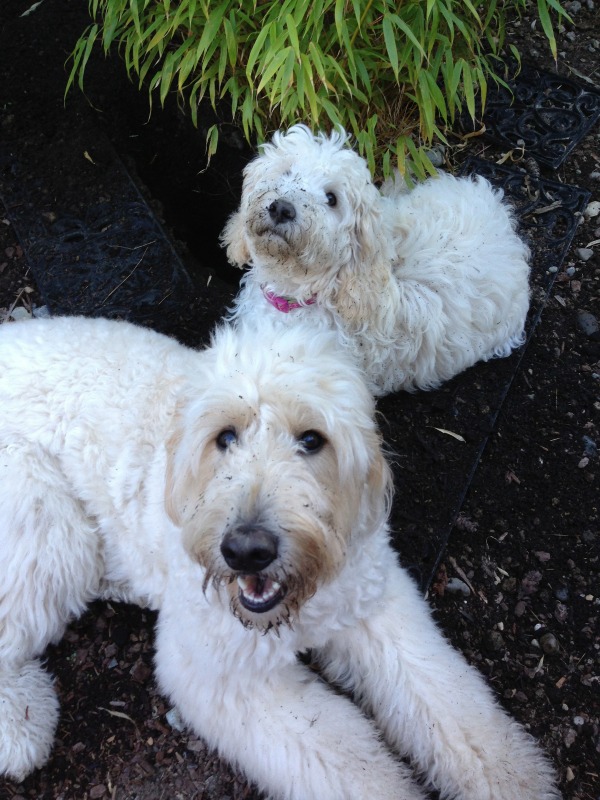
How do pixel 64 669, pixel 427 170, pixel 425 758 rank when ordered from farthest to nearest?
pixel 427 170
pixel 64 669
pixel 425 758

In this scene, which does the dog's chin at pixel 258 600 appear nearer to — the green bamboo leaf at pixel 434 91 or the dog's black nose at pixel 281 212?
the dog's black nose at pixel 281 212

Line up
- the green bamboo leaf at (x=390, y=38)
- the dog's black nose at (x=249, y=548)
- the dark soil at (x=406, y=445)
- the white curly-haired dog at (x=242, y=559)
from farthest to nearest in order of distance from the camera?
the green bamboo leaf at (x=390, y=38) → the dark soil at (x=406, y=445) → the white curly-haired dog at (x=242, y=559) → the dog's black nose at (x=249, y=548)

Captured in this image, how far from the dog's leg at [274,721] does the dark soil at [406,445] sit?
0.34 metres

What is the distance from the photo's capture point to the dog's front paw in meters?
2.28

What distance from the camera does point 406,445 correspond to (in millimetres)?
3182

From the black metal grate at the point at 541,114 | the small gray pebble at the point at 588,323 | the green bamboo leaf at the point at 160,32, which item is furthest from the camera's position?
the black metal grate at the point at 541,114

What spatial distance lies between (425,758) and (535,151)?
3.71m

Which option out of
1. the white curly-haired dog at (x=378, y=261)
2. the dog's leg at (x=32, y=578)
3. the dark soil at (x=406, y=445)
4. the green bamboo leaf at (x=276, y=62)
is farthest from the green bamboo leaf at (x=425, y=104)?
the dog's leg at (x=32, y=578)

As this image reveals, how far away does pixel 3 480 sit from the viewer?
7.43 feet

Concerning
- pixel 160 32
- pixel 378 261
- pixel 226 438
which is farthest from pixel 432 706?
pixel 160 32

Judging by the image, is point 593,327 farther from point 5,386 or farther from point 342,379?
point 5,386

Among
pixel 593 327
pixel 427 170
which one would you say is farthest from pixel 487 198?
pixel 593 327

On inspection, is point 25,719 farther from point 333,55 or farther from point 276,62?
point 333,55

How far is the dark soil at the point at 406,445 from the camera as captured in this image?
2463 millimetres
